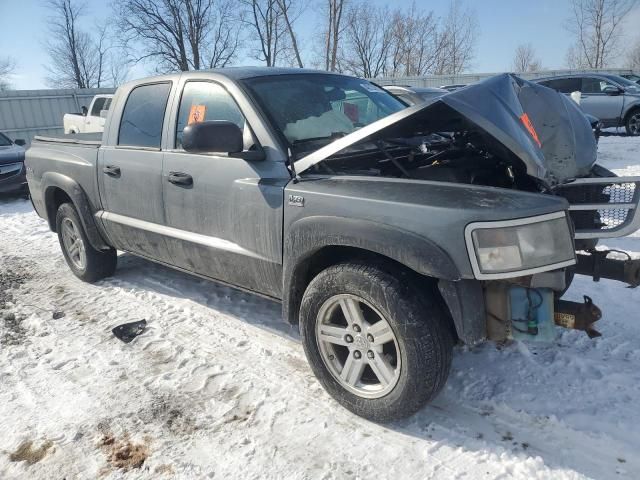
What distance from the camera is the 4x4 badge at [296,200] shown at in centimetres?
262

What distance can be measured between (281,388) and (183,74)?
2.36 m

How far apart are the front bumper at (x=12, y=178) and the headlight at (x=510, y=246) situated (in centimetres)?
996

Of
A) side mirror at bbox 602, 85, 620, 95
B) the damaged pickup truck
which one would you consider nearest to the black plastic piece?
the damaged pickup truck

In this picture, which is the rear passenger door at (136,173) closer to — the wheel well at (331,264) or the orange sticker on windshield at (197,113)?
the orange sticker on windshield at (197,113)

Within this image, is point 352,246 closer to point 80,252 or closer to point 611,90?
point 80,252

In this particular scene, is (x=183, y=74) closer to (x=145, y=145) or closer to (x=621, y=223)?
(x=145, y=145)

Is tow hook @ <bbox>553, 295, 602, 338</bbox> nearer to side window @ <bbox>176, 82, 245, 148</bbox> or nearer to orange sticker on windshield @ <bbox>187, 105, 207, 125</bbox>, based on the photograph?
side window @ <bbox>176, 82, 245, 148</bbox>

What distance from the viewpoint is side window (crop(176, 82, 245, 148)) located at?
3.13m

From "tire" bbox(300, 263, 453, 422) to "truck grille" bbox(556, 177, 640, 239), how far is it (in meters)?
0.87

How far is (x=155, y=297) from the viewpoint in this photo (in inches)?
169

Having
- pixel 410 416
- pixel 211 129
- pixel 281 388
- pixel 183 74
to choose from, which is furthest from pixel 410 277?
pixel 183 74

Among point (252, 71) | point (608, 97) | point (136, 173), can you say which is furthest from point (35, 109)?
point (608, 97)

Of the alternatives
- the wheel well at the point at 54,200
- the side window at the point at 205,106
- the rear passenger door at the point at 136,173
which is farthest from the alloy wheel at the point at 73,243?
the side window at the point at 205,106

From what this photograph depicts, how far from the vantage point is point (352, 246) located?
2.41 meters
